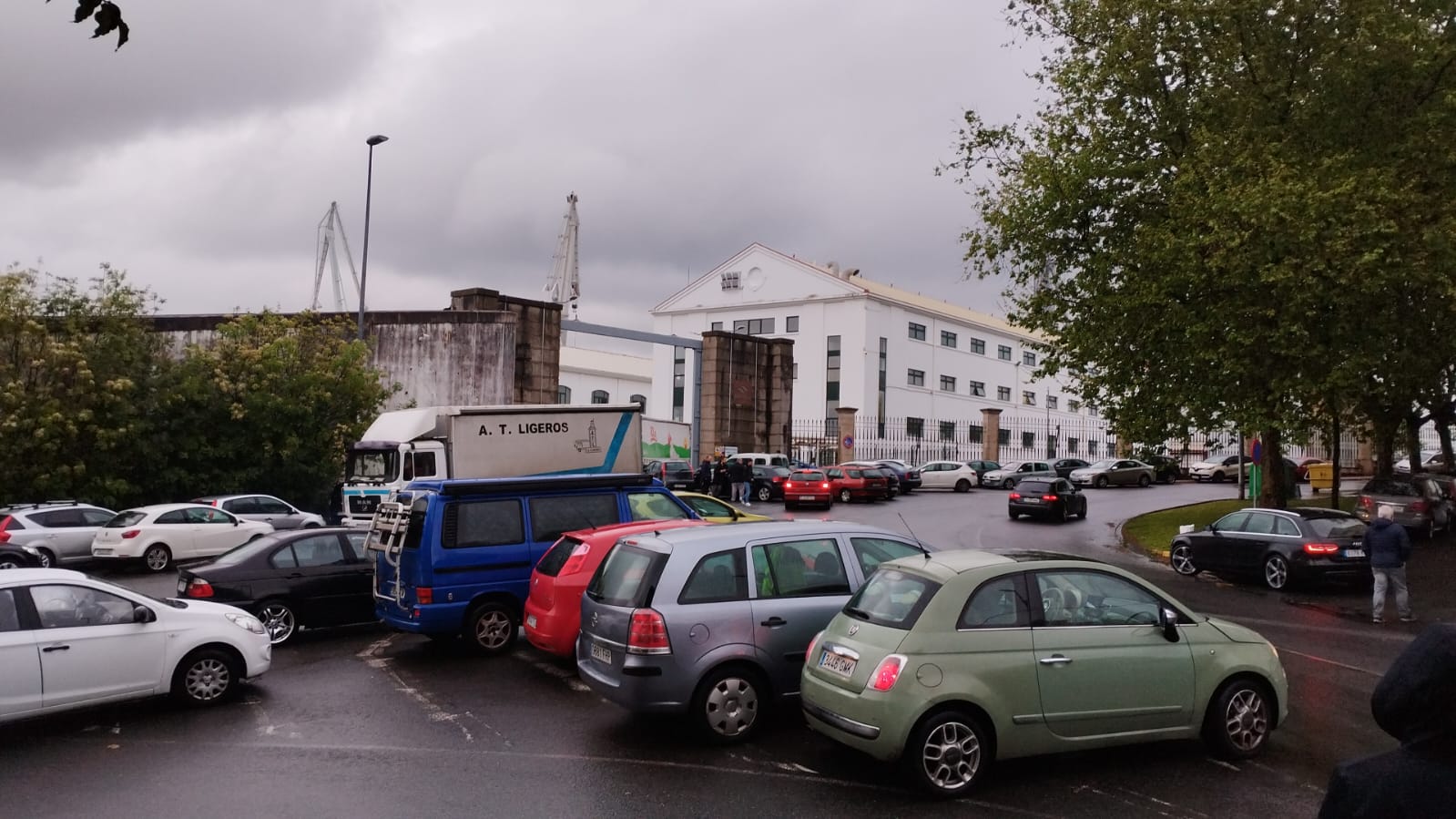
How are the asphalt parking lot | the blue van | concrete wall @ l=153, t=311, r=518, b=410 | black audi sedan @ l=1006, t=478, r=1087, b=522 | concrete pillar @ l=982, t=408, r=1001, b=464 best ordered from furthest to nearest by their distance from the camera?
concrete pillar @ l=982, t=408, r=1001, b=464 < concrete wall @ l=153, t=311, r=518, b=410 < black audi sedan @ l=1006, t=478, r=1087, b=522 < the blue van < the asphalt parking lot

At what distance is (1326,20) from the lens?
2284 centimetres

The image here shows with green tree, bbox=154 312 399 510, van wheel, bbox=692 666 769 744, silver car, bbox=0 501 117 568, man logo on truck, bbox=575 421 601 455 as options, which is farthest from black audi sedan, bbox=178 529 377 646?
green tree, bbox=154 312 399 510

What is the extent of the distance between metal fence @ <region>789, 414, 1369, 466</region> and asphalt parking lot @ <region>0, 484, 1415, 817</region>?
111 feet

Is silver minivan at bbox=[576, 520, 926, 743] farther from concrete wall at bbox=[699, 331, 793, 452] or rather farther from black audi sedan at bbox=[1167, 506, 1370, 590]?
concrete wall at bbox=[699, 331, 793, 452]

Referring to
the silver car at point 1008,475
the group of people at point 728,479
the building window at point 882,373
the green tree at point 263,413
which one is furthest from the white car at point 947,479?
the green tree at point 263,413

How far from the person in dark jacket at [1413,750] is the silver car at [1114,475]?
148 feet

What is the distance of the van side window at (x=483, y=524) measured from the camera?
37.1ft

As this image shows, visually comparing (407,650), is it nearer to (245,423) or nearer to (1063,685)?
(1063,685)

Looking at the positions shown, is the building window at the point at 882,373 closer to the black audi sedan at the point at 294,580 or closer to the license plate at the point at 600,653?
the black audi sedan at the point at 294,580

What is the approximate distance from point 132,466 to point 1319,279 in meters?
27.4

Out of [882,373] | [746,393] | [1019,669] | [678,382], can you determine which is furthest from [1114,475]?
[1019,669]

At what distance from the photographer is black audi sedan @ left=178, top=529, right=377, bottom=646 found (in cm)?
1215

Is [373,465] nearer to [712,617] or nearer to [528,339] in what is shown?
[528,339]

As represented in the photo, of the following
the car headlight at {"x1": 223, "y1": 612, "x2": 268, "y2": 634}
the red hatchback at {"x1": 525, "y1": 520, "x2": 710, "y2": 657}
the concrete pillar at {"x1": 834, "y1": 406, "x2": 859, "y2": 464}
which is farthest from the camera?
the concrete pillar at {"x1": 834, "y1": 406, "x2": 859, "y2": 464}
